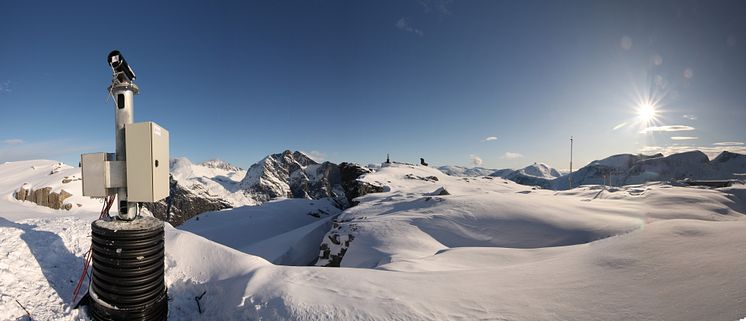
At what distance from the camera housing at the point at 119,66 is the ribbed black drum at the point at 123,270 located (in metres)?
2.37

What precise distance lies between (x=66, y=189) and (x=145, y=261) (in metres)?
29.3

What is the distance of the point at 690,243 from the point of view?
4.43m

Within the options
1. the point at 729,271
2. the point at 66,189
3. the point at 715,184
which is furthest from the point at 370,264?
the point at 715,184

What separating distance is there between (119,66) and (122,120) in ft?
2.84

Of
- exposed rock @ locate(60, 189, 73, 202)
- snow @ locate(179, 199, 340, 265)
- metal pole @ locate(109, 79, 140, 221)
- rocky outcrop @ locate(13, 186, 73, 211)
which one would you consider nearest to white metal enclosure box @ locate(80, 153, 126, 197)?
metal pole @ locate(109, 79, 140, 221)

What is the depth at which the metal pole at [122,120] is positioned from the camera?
440 centimetres

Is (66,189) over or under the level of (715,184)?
over

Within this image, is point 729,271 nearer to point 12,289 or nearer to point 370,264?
point 12,289

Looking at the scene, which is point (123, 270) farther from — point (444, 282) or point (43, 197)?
point (43, 197)

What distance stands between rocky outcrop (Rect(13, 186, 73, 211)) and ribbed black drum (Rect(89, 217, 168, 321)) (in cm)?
2608

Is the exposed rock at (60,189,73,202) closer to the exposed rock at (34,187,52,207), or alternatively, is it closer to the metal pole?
the exposed rock at (34,187,52,207)

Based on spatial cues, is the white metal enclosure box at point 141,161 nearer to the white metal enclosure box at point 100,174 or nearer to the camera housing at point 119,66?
the white metal enclosure box at point 100,174

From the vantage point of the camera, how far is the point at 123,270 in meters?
4.12

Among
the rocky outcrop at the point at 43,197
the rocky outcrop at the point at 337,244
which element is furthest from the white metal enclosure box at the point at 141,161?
the rocky outcrop at the point at 43,197
